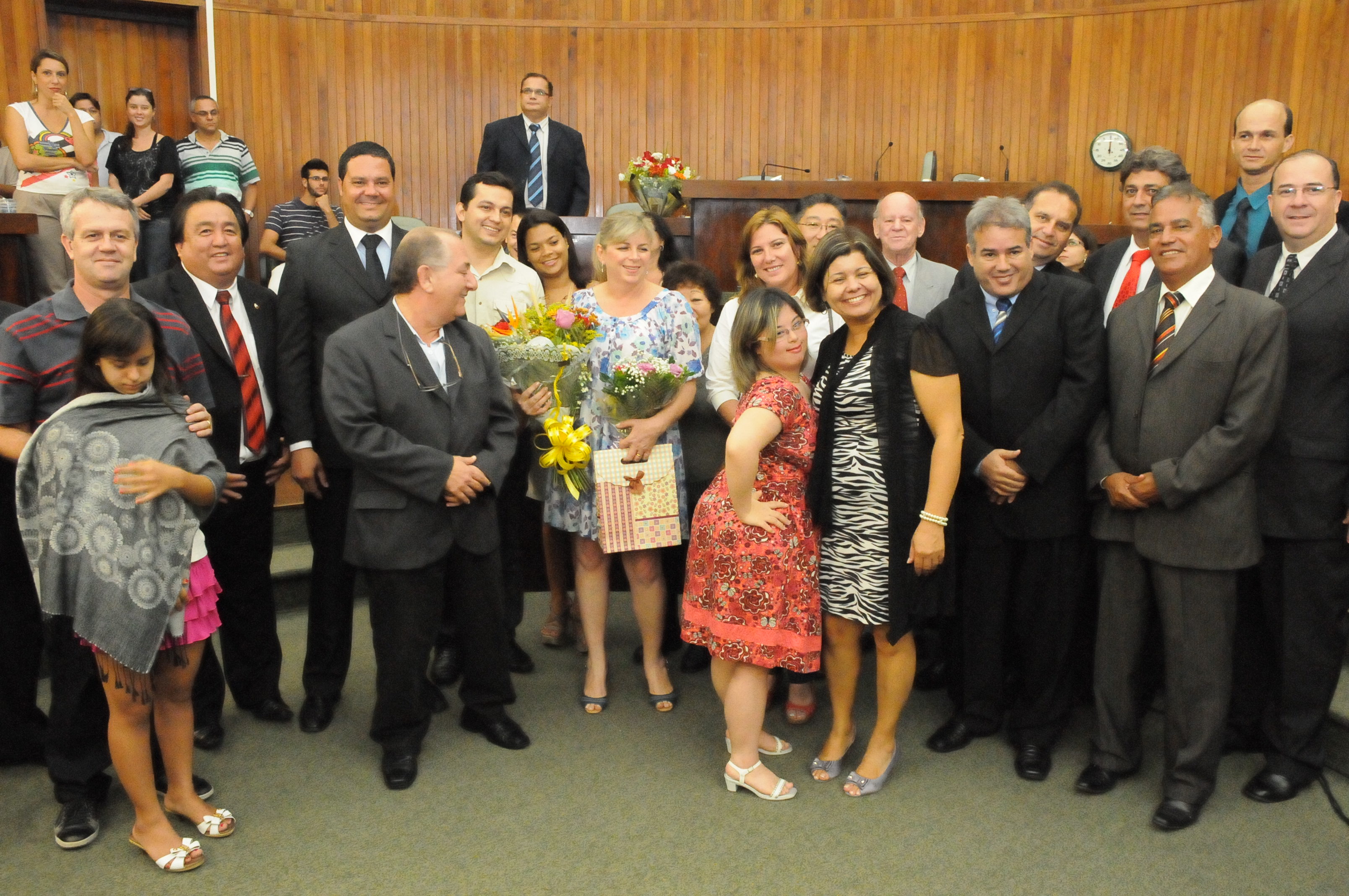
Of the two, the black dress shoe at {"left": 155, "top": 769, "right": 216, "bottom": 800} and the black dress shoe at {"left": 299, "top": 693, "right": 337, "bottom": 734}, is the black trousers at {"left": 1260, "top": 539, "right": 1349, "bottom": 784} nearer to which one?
the black dress shoe at {"left": 299, "top": 693, "right": 337, "bottom": 734}

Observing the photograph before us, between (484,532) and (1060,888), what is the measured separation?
1.76 metres

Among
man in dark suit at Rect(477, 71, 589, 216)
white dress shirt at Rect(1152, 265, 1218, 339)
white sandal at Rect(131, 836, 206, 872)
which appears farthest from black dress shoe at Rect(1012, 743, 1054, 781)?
man in dark suit at Rect(477, 71, 589, 216)

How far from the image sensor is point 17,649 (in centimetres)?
294

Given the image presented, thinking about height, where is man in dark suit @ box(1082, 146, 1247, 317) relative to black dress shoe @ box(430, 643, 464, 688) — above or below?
above

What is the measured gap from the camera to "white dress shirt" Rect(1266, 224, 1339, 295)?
2781 mm

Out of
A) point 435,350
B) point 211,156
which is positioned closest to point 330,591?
point 435,350

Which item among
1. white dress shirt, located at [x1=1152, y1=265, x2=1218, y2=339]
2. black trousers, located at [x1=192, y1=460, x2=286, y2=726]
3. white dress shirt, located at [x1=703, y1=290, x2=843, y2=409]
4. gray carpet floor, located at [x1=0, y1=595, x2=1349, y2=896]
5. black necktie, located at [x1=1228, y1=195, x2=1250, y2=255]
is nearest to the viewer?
gray carpet floor, located at [x1=0, y1=595, x2=1349, y2=896]

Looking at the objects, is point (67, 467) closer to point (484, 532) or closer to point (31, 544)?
point (31, 544)

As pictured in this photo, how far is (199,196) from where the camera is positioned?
9.96 ft

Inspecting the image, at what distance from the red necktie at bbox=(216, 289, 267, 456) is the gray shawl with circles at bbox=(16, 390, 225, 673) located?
0.77 metres

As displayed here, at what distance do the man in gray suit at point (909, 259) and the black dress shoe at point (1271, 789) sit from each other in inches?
72.2

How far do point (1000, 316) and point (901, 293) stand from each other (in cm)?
87

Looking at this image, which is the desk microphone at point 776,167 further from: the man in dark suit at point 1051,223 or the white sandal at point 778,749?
the white sandal at point 778,749

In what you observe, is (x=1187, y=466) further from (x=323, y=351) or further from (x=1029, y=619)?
(x=323, y=351)
